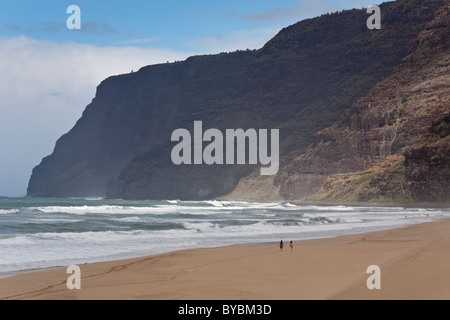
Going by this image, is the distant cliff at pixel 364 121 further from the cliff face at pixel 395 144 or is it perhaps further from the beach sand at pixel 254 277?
the beach sand at pixel 254 277

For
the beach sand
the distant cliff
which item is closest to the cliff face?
the distant cliff

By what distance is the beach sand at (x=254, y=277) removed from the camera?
13.8m

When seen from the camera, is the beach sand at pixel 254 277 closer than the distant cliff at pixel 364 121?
Yes

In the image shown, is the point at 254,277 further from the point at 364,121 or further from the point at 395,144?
the point at 364,121

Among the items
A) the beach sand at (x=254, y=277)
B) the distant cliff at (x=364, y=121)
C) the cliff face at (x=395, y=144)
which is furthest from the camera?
the distant cliff at (x=364, y=121)

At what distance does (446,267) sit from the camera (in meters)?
15.6

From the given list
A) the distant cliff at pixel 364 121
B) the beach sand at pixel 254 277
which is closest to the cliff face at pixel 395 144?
the distant cliff at pixel 364 121

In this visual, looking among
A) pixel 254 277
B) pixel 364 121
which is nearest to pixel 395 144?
pixel 364 121

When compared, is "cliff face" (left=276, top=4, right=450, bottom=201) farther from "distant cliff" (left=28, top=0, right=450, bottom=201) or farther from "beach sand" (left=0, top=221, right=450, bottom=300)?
"beach sand" (left=0, top=221, right=450, bottom=300)
